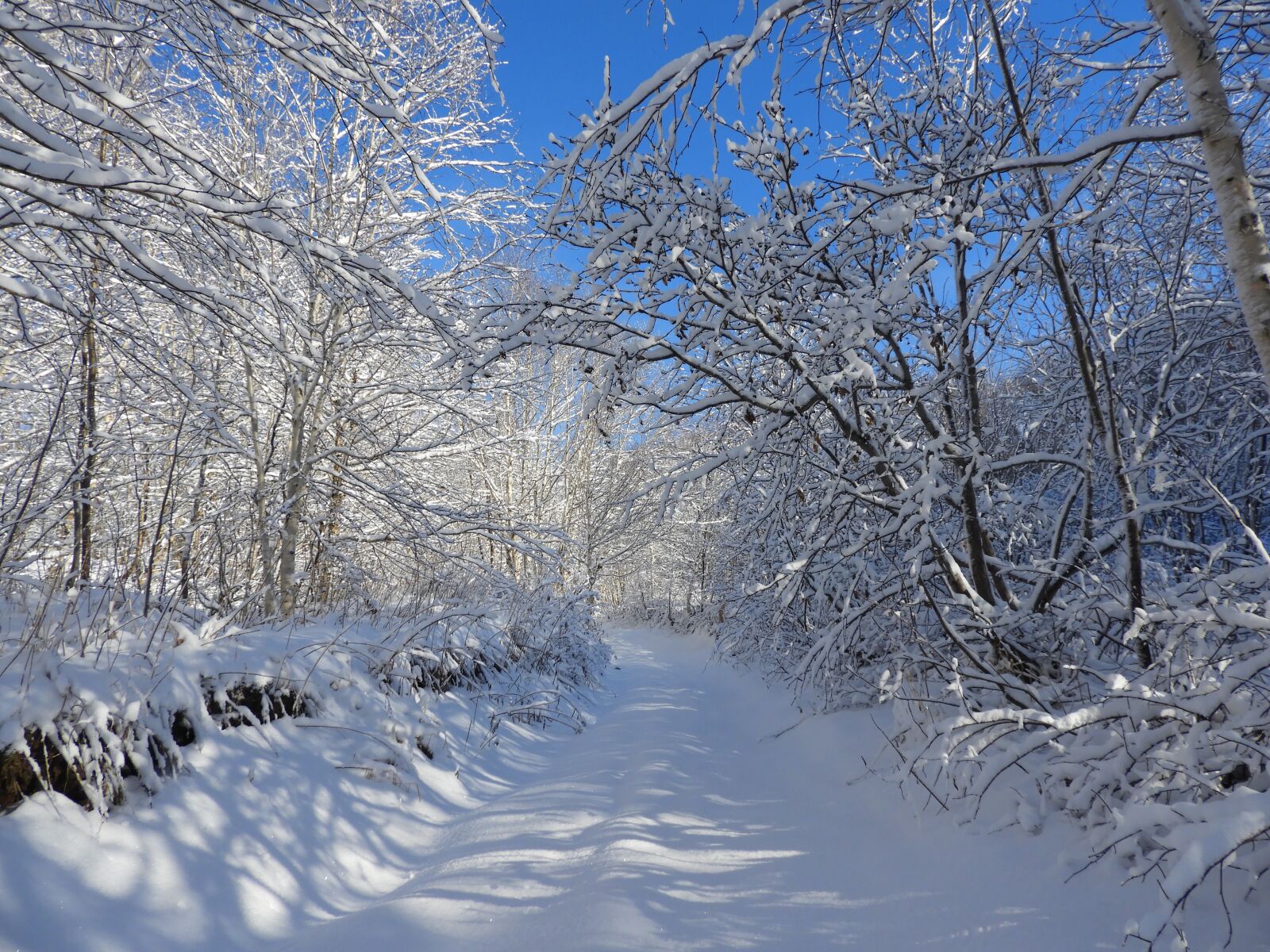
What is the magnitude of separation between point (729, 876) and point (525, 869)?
0.88m

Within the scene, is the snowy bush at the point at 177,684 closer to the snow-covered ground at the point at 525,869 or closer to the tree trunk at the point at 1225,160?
the snow-covered ground at the point at 525,869

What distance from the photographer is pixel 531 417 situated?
14.8 meters

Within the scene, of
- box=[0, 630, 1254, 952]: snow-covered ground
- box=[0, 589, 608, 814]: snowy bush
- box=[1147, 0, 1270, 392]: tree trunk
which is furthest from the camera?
box=[0, 589, 608, 814]: snowy bush

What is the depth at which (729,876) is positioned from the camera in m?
2.53

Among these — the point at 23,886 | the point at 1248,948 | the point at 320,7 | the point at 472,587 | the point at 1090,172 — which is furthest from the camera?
the point at 472,587

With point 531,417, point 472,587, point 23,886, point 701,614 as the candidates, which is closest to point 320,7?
point 23,886

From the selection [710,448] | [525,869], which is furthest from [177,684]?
[710,448]

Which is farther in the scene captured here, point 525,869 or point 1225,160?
point 525,869

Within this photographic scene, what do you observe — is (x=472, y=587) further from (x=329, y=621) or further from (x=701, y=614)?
(x=701, y=614)

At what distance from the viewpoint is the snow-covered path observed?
1978mm

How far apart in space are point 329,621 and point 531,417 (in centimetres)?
1007

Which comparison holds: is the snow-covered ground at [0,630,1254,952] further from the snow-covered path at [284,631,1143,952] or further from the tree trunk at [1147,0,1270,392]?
the tree trunk at [1147,0,1270,392]

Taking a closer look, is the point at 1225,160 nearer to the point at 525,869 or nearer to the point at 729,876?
the point at 729,876

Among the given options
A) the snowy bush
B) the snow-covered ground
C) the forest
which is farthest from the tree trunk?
the snowy bush
